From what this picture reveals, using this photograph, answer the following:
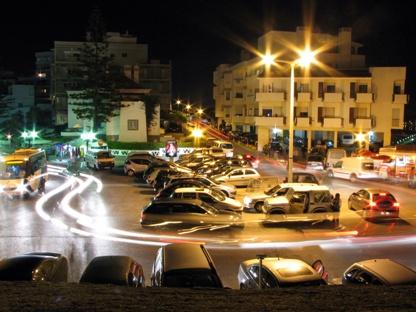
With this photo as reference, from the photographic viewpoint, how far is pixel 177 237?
728 inches

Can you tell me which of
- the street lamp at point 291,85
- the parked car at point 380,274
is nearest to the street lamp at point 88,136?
the street lamp at point 291,85

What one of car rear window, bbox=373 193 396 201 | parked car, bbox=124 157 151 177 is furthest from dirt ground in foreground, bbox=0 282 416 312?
parked car, bbox=124 157 151 177

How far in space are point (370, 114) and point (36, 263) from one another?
158 feet

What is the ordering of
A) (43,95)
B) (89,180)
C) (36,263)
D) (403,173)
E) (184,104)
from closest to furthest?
(36,263) → (89,180) → (403,173) → (43,95) → (184,104)

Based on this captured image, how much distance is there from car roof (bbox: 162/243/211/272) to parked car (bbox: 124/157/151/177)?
24.8 meters

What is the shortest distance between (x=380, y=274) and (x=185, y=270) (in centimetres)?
384

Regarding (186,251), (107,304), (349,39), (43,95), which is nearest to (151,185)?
(186,251)

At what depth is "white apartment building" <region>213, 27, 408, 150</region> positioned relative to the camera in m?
54.1

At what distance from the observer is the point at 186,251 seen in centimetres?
1170

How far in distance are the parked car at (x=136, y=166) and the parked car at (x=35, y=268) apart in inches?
958

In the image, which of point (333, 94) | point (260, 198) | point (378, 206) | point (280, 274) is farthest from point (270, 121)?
point (280, 274)

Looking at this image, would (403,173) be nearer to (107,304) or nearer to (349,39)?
(349,39)

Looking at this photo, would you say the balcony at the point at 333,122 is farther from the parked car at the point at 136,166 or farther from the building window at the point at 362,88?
the parked car at the point at 136,166

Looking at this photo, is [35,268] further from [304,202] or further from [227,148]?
[227,148]
